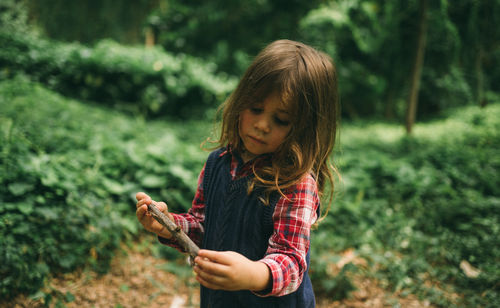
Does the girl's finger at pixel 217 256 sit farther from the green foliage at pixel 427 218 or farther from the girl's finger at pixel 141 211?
the green foliage at pixel 427 218

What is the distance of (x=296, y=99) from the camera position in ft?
3.36

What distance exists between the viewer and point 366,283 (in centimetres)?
260

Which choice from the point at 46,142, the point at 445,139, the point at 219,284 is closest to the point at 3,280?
the point at 46,142

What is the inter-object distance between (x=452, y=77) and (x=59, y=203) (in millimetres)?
8537

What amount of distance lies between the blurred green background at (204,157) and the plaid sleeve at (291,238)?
40 centimetres

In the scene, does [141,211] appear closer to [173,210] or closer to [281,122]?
[281,122]

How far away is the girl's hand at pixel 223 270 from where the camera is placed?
2.52 ft

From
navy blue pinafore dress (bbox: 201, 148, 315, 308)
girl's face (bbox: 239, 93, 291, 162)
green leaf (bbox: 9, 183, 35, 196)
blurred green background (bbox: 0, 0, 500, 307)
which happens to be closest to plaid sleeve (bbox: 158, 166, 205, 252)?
navy blue pinafore dress (bbox: 201, 148, 315, 308)

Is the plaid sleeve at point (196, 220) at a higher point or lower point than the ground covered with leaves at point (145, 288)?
higher

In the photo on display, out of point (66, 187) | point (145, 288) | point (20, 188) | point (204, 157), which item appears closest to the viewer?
point (20, 188)

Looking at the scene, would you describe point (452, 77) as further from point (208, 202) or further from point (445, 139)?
point (208, 202)

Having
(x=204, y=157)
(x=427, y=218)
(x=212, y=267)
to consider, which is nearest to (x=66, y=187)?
(x=204, y=157)

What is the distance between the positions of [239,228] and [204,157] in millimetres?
2624

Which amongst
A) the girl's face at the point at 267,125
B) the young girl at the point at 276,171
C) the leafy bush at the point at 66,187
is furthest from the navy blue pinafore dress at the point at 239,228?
the leafy bush at the point at 66,187
